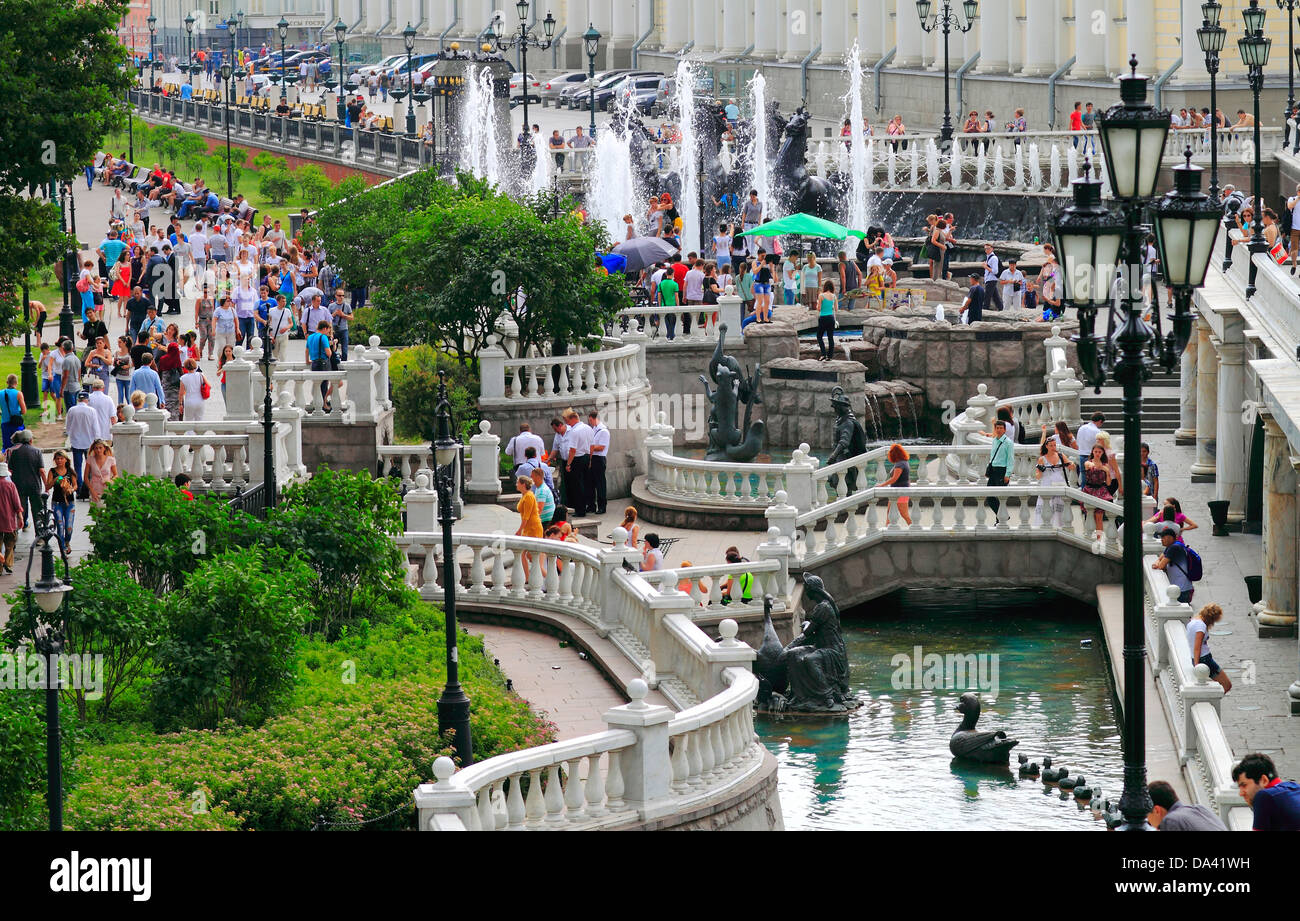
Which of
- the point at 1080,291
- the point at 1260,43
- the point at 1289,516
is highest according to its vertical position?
the point at 1260,43

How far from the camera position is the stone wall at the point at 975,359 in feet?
122

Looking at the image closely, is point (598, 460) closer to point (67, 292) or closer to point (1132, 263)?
point (67, 292)

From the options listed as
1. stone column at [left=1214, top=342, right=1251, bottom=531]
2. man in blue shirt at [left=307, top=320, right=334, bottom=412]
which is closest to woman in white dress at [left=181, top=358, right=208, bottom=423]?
man in blue shirt at [left=307, top=320, right=334, bottom=412]

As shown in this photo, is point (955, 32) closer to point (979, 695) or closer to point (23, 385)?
point (23, 385)

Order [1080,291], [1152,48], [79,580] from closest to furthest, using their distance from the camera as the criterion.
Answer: [1080,291] → [79,580] → [1152,48]

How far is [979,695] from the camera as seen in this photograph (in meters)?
24.3

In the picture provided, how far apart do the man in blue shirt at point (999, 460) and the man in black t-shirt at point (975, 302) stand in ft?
32.0

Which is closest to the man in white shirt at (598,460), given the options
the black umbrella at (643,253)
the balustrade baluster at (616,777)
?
the black umbrella at (643,253)

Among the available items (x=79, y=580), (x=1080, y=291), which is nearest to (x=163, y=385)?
(x=79, y=580)

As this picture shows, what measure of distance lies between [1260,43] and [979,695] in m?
11.8

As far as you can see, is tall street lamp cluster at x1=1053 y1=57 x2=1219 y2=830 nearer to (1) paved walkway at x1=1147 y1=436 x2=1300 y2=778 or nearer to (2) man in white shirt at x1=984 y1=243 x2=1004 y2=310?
(1) paved walkway at x1=1147 y1=436 x2=1300 y2=778

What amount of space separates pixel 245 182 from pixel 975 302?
4162 centimetres

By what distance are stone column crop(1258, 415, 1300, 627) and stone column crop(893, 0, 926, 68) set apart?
4858 centimetres
